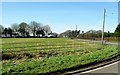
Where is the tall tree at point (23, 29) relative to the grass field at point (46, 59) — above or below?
above

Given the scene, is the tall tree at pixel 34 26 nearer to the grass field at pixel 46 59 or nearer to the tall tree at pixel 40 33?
the tall tree at pixel 40 33

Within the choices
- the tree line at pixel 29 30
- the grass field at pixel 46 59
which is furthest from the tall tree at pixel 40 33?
the grass field at pixel 46 59

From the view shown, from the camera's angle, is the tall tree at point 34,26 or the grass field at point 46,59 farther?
the tall tree at point 34,26

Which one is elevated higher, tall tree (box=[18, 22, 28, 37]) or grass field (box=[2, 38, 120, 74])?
tall tree (box=[18, 22, 28, 37])

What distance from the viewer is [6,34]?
433ft

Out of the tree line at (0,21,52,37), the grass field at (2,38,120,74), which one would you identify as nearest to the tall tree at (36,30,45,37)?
the tree line at (0,21,52,37)

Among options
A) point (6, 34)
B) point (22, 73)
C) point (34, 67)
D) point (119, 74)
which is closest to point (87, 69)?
point (119, 74)

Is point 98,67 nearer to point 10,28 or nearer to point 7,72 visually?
point 7,72

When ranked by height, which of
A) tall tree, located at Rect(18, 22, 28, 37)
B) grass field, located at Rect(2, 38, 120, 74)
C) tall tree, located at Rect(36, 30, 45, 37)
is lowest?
grass field, located at Rect(2, 38, 120, 74)

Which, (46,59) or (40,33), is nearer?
(46,59)

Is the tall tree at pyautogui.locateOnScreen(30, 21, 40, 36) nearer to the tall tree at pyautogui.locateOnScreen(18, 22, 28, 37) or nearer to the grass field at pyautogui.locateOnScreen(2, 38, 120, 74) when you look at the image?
the tall tree at pyautogui.locateOnScreen(18, 22, 28, 37)

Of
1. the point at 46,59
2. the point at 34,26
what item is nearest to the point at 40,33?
the point at 34,26

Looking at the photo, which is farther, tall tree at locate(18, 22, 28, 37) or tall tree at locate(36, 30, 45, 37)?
tall tree at locate(36, 30, 45, 37)

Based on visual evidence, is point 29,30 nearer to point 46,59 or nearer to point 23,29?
point 23,29
